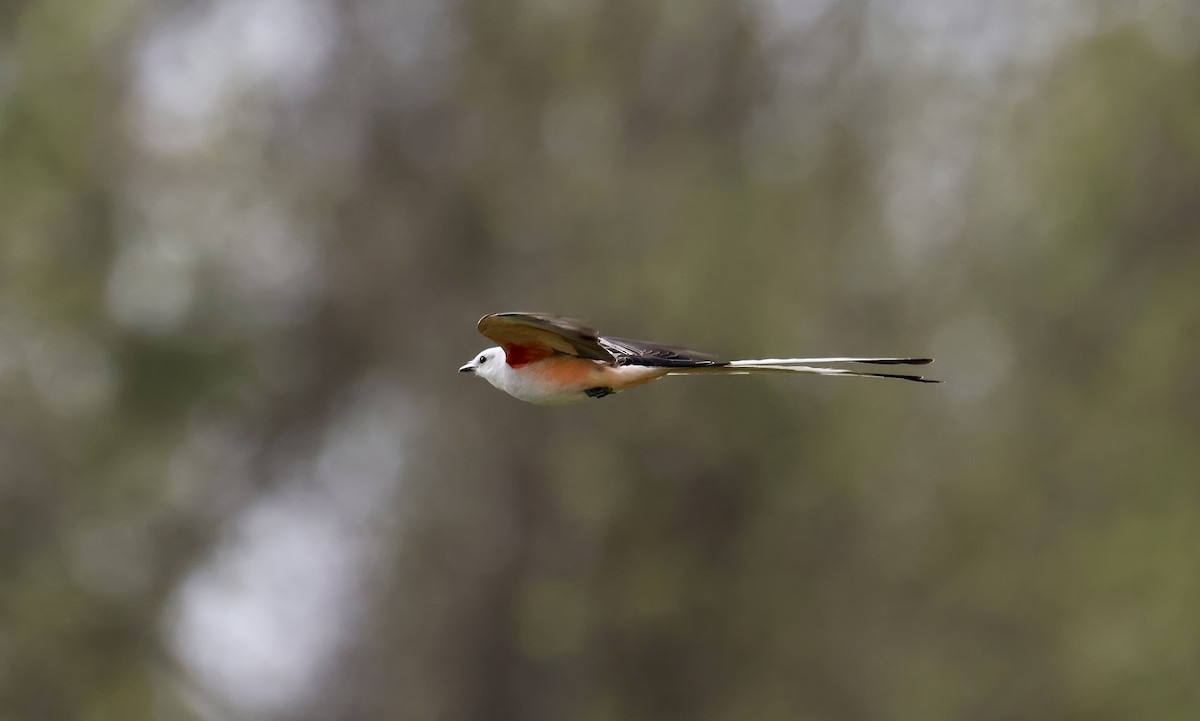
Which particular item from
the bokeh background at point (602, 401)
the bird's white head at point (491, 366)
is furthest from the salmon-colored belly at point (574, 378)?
the bokeh background at point (602, 401)

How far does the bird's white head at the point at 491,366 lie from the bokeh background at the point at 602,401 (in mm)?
10278

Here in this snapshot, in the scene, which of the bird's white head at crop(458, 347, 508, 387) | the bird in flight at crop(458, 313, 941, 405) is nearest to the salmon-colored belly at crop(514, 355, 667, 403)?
the bird in flight at crop(458, 313, 941, 405)

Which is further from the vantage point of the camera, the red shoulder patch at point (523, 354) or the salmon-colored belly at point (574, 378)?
the red shoulder patch at point (523, 354)

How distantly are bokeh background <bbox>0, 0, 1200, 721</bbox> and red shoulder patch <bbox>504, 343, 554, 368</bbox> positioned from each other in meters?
11.0

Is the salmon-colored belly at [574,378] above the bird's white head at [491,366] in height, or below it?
below

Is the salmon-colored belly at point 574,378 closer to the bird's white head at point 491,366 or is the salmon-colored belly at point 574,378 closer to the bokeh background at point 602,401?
the bird's white head at point 491,366

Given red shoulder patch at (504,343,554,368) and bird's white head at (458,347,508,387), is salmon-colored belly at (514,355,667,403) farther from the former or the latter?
bird's white head at (458,347,508,387)

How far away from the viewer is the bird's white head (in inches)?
260

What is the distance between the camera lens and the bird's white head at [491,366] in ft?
21.6

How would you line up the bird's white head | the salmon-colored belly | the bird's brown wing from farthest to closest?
the bird's white head
the salmon-colored belly
the bird's brown wing

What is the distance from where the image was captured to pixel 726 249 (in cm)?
1731

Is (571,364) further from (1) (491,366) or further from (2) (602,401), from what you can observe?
(2) (602,401)

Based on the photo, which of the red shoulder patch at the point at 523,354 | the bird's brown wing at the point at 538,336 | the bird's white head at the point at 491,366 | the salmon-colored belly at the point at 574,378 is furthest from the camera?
the bird's white head at the point at 491,366

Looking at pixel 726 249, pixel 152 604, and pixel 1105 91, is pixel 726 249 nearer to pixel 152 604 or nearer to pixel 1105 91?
pixel 1105 91
